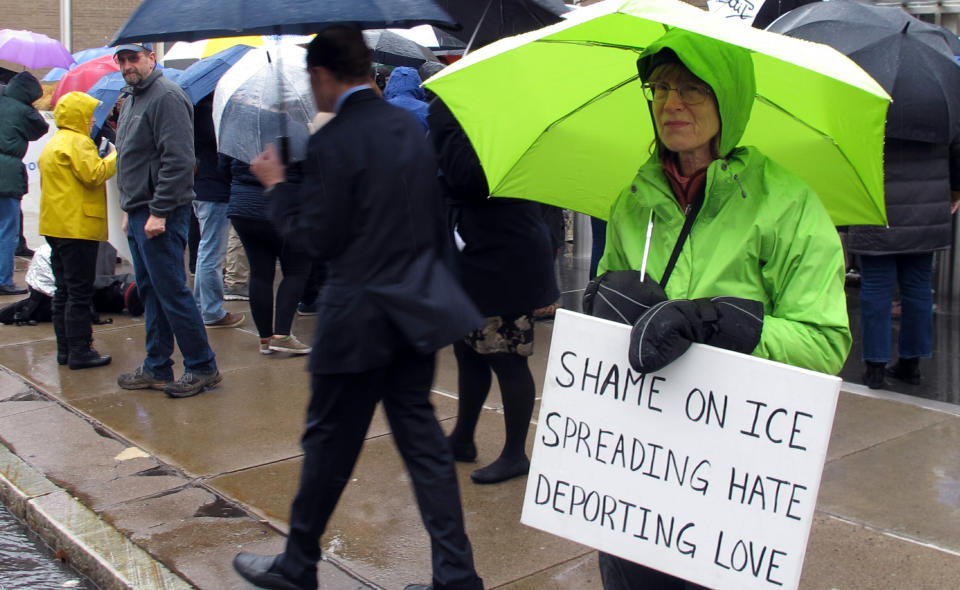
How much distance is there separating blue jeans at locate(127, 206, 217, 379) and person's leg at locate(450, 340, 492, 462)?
1976mm

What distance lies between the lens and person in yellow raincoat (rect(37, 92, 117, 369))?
6.10m

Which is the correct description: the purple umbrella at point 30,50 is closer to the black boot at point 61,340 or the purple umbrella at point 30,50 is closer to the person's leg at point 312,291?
the person's leg at point 312,291

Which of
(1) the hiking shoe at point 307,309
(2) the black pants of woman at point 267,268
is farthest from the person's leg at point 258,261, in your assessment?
(1) the hiking shoe at point 307,309

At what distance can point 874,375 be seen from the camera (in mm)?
5590

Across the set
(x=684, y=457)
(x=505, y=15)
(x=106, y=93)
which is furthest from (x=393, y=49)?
(x=684, y=457)

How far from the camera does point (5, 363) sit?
6.66 m

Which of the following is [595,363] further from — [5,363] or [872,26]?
[5,363]

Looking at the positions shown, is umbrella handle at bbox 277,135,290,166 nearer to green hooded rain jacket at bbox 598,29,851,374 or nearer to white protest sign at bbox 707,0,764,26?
green hooded rain jacket at bbox 598,29,851,374

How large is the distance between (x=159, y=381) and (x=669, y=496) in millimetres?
4328

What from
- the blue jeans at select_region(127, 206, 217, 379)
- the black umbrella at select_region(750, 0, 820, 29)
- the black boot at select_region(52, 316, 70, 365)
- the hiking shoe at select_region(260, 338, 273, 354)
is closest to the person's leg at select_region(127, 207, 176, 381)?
the blue jeans at select_region(127, 206, 217, 379)

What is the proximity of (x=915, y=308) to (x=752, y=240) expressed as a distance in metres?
3.91

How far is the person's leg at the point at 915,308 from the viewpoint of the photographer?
18.4 feet

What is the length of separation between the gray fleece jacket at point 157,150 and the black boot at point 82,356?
1330mm

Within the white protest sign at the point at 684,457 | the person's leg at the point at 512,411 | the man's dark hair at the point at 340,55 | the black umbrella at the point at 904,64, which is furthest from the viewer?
the black umbrella at the point at 904,64
